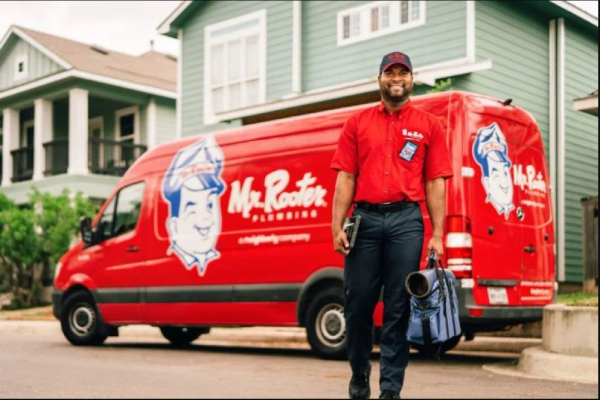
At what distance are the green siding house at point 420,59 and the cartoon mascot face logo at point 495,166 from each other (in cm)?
639

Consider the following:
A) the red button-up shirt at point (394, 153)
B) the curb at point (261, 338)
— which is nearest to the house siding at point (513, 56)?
the curb at point (261, 338)

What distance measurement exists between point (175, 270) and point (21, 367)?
13.6ft

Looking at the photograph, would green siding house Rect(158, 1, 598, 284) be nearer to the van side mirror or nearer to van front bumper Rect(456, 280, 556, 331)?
the van side mirror

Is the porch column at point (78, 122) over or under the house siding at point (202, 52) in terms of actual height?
under

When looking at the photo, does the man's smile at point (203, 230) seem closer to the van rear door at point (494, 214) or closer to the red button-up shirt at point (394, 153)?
the van rear door at point (494, 214)

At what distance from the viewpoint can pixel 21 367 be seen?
7387mm

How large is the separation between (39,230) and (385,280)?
16.7 metres

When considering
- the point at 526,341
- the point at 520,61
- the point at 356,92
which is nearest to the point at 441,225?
the point at 526,341

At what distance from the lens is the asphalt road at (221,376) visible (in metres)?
6.58

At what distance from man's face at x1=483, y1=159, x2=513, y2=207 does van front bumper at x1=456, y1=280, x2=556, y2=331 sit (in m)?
0.94

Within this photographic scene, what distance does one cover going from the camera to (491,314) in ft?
30.8

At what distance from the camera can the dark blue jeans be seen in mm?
5586

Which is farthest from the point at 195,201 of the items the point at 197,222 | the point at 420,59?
the point at 420,59

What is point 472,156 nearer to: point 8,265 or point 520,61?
point 520,61
